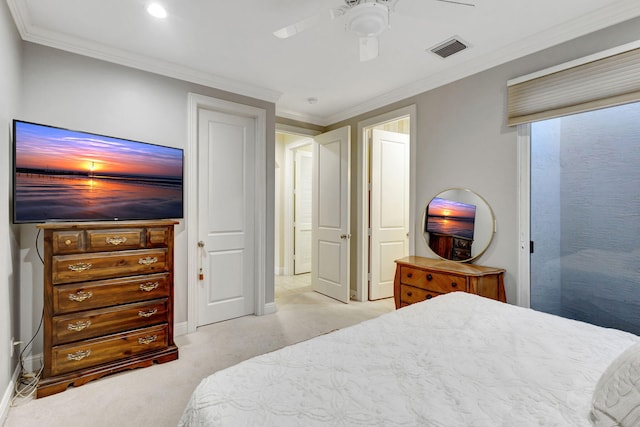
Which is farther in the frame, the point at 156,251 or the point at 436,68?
the point at 436,68

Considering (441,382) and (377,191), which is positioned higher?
(377,191)

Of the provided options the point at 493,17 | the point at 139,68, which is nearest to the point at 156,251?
the point at 139,68

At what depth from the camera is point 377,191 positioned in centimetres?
416

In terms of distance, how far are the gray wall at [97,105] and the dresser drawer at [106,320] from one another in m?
0.50

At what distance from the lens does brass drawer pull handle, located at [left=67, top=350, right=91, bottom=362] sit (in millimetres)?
2079

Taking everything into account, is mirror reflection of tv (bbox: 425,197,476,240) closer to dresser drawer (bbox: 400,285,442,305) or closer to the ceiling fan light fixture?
dresser drawer (bbox: 400,285,442,305)

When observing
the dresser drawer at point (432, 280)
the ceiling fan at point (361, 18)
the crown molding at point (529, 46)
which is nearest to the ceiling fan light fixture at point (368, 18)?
the ceiling fan at point (361, 18)

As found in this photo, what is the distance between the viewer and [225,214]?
134 inches

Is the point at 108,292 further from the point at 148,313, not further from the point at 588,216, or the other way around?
the point at 588,216

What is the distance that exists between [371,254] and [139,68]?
3.27 m

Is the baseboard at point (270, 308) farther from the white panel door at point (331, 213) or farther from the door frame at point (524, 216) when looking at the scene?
the door frame at point (524, 216)

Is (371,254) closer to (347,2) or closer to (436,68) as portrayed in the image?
(436,68)

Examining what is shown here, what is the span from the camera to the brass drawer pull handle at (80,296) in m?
2.08

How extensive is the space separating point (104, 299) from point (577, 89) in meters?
3.71
